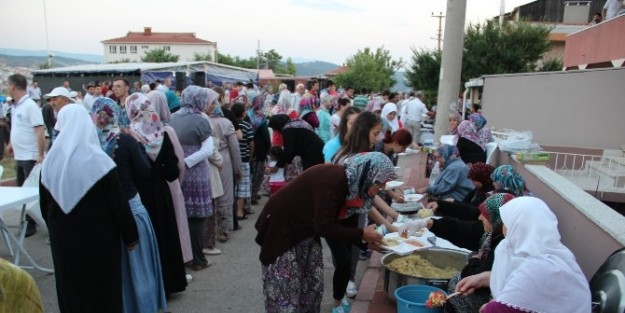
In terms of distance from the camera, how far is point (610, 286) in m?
2.57

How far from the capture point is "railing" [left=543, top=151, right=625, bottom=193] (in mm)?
6859

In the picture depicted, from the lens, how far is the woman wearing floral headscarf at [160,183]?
423cm

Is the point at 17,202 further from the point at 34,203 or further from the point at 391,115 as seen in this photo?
the point at 391,115

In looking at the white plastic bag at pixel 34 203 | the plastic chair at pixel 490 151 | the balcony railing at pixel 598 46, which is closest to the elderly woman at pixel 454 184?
the plastic chair at pixel 490 151

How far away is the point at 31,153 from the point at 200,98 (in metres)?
2.80

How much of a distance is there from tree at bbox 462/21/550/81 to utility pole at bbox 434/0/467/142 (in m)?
13.2

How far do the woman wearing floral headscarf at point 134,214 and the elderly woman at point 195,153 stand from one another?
102 cm

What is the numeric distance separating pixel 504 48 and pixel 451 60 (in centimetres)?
1368

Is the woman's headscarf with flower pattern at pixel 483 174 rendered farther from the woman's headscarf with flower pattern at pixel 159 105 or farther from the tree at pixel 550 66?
the tree at pixel 550 66

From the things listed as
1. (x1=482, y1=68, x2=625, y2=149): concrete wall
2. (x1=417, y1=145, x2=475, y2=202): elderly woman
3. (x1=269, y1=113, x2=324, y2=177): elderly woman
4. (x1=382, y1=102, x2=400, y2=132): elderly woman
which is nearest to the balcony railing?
(x1=482, y1=68, x2=625, y2=149): concrete wall

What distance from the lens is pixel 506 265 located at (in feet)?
8.80

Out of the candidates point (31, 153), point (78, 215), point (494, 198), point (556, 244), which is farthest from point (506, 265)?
point (31, 153)

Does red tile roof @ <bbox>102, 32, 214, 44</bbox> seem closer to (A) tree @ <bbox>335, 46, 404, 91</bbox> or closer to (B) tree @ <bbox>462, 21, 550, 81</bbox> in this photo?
(A) tree @ <bbox>335, 46, 404, 91</bbox>

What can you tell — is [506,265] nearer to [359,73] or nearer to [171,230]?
[171,230]
